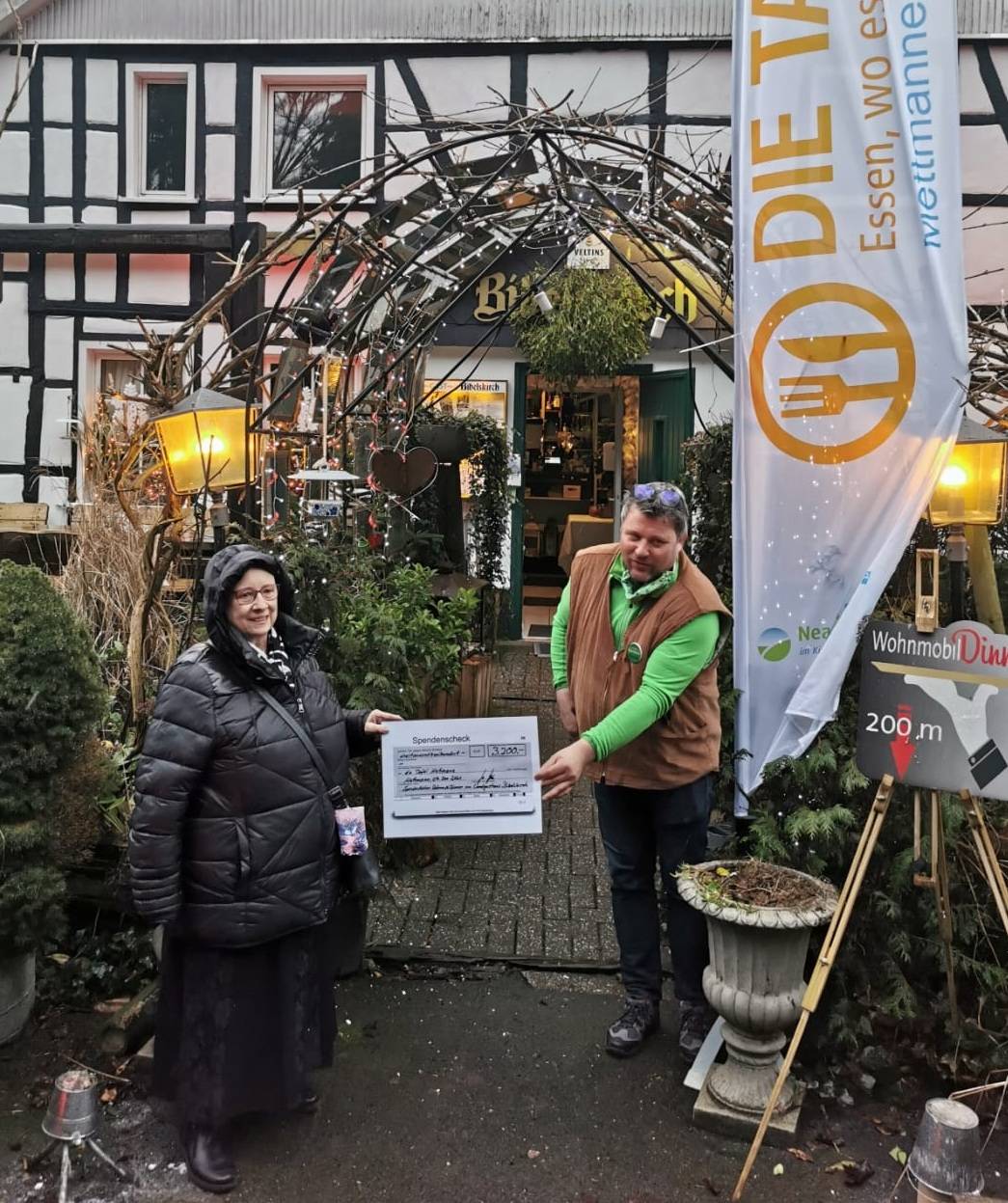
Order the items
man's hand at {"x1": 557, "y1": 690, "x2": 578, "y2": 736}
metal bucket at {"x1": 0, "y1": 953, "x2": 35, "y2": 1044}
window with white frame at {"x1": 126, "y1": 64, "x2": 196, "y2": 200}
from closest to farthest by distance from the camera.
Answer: metal bucket at {"x1": 0, "y1": 953, "x2": 35, "y2": 1044} < man's hand at {"x1": 557, "y1": 690, "x2": 578, "y2": 736} < window with white frame at {"x1": 126, "y1": 64, "x2": 196, "y2": 200}

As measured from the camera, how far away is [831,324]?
3139mm

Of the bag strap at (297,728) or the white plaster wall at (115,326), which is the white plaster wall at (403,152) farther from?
the bag strap at (297,728)

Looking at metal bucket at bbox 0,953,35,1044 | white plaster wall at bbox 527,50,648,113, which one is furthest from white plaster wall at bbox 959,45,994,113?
metal bucket at bbox 0,953,35,1044

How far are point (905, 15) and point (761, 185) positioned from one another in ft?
2.17

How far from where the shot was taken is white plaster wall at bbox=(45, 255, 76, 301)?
9500 mm

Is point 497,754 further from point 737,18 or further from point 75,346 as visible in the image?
point 75,346

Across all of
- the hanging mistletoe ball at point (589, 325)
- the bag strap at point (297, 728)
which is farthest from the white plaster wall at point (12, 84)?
the bag strap at point (297, 728)

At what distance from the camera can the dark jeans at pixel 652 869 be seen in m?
3.05

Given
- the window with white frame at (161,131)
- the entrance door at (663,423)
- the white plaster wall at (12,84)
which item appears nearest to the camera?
the entrance door at (663,423)

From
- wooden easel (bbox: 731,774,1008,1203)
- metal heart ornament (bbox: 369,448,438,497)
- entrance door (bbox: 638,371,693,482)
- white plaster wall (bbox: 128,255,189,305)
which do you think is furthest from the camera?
white plaster wall (bbox: 128,255,189,305)

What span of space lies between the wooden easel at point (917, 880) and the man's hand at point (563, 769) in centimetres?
81

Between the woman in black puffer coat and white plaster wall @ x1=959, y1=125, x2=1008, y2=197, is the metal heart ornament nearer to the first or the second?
the woman in black puffer coat

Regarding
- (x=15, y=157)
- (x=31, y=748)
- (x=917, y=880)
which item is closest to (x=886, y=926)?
(x=917, y=880)

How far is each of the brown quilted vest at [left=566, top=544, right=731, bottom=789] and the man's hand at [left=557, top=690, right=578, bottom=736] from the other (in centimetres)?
11
